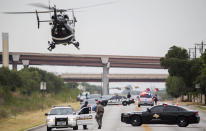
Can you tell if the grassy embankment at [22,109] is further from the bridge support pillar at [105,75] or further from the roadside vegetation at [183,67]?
the bridge support pillar at [105,75]

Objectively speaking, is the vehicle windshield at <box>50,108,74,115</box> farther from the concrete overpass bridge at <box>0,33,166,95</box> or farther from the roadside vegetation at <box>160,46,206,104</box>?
the concrete overpass bridge at <box>0,33,166,95</box>

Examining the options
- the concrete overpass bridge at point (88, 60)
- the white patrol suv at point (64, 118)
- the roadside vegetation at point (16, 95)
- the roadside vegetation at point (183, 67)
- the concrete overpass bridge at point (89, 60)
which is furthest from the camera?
the concrete overpass bridge at point (89, 60)

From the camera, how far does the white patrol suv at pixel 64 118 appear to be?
2930 cm

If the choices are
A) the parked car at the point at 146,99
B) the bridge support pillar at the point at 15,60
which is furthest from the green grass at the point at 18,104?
the bridge support pillar at the point at 15,60

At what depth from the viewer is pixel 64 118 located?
2934 centimetres

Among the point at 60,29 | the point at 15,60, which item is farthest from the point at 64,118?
the point at 15,60

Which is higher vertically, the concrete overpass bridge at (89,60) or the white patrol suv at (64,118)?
the concrete overpass bridge at (89,60)

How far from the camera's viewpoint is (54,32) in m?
36.4

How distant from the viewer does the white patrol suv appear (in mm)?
29297

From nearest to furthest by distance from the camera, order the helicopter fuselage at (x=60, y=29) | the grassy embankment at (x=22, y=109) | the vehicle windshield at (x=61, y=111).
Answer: the vehicle windshield at (x=61, y=111), the helicopter fuselage at (x=60, y=29), the grassy embankment at (x=22, y=109)

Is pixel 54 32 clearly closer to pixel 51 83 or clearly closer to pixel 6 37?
pixel 51 83

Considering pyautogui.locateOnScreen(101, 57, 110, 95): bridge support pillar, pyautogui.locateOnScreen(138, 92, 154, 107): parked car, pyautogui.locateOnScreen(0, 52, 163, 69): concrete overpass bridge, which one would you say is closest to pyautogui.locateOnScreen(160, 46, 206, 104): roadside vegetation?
pyautogui.locateOnScreen(138, 92, 154, 107): parked car

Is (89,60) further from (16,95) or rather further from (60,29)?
(60,29)

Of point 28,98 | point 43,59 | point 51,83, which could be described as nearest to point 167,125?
point 28,98
